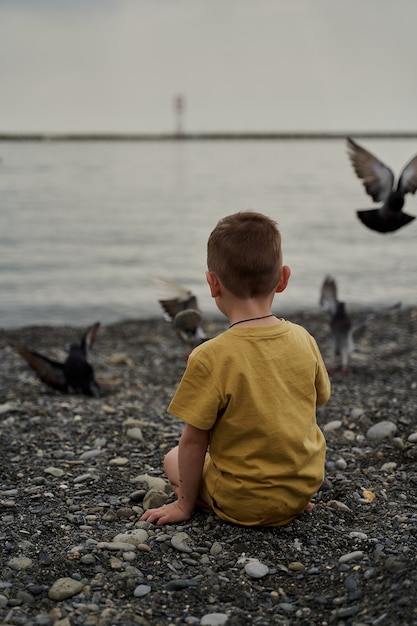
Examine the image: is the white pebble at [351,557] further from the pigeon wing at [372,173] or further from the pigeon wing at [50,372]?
the pigeon wing at [372,173]

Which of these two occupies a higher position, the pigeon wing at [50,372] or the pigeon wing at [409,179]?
the pigeon wing at [409,179]

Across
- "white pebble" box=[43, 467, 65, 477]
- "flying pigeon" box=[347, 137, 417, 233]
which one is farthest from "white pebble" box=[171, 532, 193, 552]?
"flying pigeon" box=[347, 137, 417, 233]

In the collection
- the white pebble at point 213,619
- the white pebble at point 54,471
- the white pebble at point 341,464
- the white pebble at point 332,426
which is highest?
the white pebble at point 213,619

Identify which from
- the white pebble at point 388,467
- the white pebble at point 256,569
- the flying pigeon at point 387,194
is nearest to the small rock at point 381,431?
the white pebble at point 388,467

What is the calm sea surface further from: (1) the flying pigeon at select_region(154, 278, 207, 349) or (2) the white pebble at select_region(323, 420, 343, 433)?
Result: (2) the white pebble at select_region(323, 420, 343, 433)

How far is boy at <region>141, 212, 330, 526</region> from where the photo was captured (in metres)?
3.42

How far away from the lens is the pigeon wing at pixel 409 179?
6.73m

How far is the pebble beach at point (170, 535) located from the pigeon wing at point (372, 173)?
1.78 meters

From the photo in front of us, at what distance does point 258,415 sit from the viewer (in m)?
3.54

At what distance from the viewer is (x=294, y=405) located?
11.9 feet

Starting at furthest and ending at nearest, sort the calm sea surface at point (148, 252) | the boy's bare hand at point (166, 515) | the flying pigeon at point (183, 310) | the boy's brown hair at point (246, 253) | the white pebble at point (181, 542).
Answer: the calm sea surface at point (148, 252) < the flying pigeon at point (183, 310) < the boy's bare hand at point (166, 515) < the white pebble at point (181, 542) < the boy's brown hair at point (246, 253)

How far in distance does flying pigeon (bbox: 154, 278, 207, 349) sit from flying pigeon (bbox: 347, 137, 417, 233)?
5.38 ft

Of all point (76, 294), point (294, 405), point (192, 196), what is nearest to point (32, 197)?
point (192, 196)

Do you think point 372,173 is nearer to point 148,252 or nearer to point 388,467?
point 388,467
